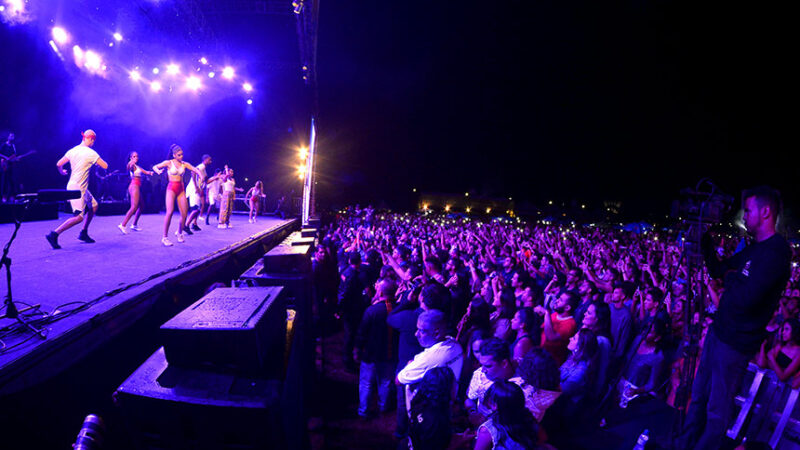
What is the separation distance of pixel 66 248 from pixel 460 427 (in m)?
5.37

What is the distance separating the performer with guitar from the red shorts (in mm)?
6146

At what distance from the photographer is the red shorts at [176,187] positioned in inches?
240

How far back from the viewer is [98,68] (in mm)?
12391

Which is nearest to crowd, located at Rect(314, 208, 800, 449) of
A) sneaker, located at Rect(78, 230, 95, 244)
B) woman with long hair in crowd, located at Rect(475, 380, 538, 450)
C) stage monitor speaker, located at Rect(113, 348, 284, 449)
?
woman with long hair in crowd, located at Rect(475, 380, 538, 450)

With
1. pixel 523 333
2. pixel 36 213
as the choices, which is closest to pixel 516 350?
pixel 523 333

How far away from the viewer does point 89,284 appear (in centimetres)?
316

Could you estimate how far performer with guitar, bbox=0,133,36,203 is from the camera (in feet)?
29.9

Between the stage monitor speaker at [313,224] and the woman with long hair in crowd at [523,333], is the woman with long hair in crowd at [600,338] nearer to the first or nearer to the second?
the woman with long hair in crowd at [523,333]

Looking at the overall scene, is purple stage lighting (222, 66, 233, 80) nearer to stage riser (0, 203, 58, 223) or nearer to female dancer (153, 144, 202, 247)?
stage riser (0, 203, 58, 223)

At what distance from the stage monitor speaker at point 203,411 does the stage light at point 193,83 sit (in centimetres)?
1736

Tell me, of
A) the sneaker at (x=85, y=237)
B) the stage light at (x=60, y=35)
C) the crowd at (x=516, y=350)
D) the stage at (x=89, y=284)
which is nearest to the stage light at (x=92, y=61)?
the stage light at (x=60, y=35)

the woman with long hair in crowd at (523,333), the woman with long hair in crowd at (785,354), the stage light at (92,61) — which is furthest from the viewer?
the stage light at (92,61)

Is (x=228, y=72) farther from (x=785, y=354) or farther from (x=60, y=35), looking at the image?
(x=785, y=354)

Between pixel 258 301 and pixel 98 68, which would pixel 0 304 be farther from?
pixel 98 68
